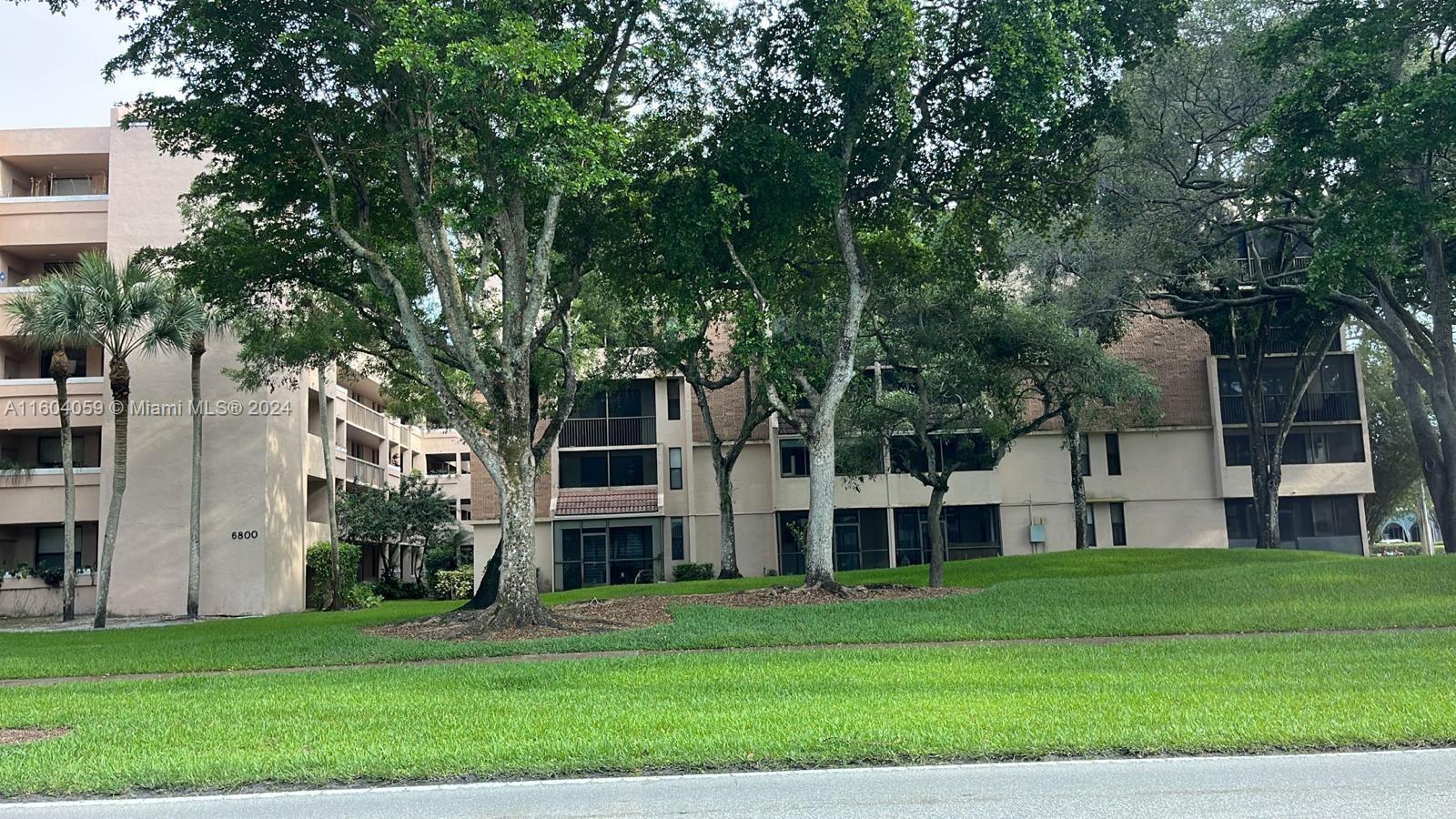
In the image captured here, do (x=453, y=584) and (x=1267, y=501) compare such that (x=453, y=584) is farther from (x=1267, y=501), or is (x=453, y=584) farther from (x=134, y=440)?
(x=1267, y=501)

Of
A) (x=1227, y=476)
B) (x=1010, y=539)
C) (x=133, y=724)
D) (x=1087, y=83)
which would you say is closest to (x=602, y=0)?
(x=1087, y=83)

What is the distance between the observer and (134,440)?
32.4 metres

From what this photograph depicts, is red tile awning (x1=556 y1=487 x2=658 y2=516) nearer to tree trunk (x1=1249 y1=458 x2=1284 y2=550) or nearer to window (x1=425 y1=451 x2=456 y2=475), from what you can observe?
tree trunk (x1=1249 y1=458 x2=1284 y2=550)

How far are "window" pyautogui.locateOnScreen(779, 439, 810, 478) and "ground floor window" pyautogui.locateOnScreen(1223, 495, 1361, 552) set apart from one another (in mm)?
16597

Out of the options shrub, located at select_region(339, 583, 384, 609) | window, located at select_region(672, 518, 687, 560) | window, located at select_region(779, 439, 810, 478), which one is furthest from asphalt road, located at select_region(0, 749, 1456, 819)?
window, located at select_region(672, 518, 687, 560)

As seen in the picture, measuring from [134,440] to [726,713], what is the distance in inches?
1132

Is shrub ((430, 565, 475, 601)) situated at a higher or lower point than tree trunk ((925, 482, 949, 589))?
lower

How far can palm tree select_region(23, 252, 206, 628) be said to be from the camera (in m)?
27.0

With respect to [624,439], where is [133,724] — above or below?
below

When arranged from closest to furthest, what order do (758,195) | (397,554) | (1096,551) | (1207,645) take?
(1207,645)
(758,195)
(1096,551)
(397,554)

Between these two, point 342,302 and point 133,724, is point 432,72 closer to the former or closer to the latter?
point 133,724

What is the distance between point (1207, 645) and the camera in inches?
537

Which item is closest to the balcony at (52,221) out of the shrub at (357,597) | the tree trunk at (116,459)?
the tree trunk at (116,459)

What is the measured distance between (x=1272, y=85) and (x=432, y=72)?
19.9 metres
